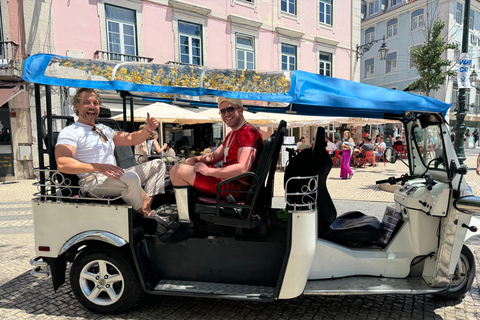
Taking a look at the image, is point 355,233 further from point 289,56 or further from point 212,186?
point 289,56

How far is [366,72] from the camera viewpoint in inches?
1342

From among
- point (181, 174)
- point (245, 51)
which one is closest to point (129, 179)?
point (181, 174)

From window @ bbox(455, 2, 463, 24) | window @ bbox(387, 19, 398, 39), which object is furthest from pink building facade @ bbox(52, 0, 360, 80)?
window @ bbox(387, 19, 398, 39)

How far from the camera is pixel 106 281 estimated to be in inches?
114

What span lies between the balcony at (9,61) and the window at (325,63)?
15.8 metres

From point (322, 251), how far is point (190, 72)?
1.96m

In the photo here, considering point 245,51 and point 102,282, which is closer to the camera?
point 102,282

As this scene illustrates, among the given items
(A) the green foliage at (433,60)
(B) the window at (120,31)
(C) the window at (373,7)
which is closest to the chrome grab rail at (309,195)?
(A) the green foliage at (433,60)

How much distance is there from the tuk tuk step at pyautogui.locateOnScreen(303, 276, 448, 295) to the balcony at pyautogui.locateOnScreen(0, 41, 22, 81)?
12937mm

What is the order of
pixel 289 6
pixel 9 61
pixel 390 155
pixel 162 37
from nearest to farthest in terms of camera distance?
pixel 390 155 < pixel 9 61 < pixel 162 37 < pixel 289 6

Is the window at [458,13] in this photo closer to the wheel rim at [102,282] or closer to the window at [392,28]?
the window at [392,28]

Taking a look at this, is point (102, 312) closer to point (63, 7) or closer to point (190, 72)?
point (190, 72)

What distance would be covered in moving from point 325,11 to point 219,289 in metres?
20.7

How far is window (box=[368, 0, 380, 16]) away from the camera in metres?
32.9
